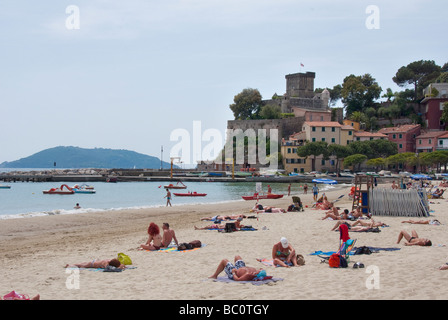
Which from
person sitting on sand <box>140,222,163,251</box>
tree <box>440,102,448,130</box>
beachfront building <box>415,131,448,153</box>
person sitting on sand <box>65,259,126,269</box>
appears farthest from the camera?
tree <box>440,102,448,130</box>

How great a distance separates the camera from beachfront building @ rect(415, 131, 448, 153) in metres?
72.2

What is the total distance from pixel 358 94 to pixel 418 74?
1241 centimetres

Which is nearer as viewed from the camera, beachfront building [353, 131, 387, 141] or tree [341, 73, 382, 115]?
beachfront building [353, 131, 387, 141]

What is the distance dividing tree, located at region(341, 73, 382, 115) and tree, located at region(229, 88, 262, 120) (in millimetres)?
16608

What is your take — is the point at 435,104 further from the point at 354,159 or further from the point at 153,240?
the point at 153,240

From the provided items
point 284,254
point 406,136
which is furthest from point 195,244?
point 406,136

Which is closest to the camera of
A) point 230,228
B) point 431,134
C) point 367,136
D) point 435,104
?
point 230,228

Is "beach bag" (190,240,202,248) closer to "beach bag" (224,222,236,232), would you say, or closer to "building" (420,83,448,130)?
"beach bag" (224,222,236,232)

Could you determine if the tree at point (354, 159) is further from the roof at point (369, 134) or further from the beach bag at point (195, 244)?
the beach bag at point (195, 244)

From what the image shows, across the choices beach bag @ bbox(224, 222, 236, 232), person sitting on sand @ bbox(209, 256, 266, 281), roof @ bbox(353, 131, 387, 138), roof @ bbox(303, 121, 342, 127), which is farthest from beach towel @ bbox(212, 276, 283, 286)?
roof @ bbox(353, 131, 387, 138)

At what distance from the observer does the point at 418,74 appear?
93.1 meters

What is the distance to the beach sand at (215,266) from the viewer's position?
27.1 ft

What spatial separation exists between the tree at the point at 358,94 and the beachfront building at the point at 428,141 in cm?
1681
